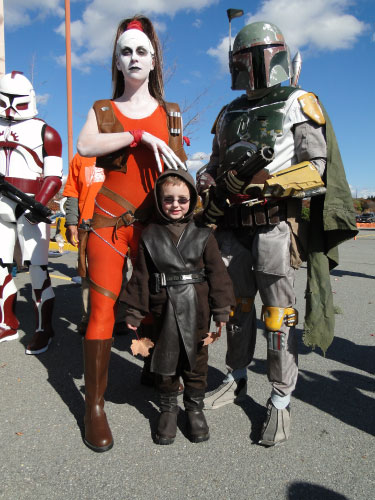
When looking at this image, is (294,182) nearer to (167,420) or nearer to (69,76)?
(167,420)

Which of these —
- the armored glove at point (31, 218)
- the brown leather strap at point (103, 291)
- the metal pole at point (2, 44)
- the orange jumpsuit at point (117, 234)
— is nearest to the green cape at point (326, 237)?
the orange jumpsuit at point (117, 234)

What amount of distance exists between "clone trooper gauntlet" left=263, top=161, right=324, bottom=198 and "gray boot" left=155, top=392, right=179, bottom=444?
48.2 inches

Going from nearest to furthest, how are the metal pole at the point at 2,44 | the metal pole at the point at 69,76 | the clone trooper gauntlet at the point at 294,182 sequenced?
the clone trooper gauntlet at the point at 294,182 → the metal pole at the point at 2,44 → the metal pole at the point at 69,76

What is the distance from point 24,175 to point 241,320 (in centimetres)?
230

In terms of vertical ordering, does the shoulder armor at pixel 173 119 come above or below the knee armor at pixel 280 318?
above

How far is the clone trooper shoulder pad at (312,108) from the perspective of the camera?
2126mm

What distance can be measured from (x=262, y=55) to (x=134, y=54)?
2.33 ft

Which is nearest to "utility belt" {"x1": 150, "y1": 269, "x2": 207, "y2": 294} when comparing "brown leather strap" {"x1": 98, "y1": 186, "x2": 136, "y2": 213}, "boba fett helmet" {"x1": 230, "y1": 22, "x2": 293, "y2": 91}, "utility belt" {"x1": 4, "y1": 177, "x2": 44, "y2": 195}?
"brown leather strap" {"x1": 98, "y1": 186, "x2": 136, "y2": 213}

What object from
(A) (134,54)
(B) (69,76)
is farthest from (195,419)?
(B) (69,76)

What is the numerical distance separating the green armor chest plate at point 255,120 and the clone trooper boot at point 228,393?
139 centimetres

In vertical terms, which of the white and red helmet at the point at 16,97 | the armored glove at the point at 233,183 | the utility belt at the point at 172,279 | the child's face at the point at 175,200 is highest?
the white and red helmet at the point at 16,97

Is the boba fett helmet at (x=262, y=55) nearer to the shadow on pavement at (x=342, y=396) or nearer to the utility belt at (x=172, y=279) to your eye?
the utility belt at (x=172, y=279)

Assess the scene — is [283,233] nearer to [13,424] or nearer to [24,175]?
[13,424]

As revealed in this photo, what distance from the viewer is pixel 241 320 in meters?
2.46
